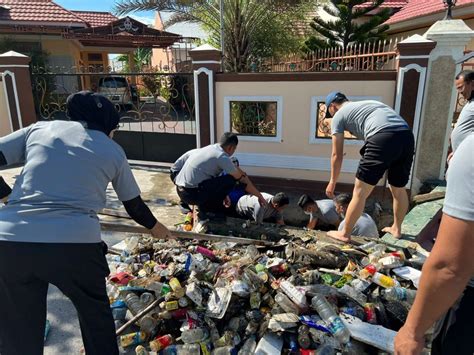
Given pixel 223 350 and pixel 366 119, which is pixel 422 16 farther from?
pixel 223 350

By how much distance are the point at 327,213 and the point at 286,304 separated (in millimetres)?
2331

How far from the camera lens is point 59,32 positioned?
43.1ft

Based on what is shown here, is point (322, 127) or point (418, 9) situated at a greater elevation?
point (418, 9)

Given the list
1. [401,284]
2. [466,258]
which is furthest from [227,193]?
[466,258]

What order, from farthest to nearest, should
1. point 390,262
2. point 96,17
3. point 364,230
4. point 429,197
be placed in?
point 96,17 < point 429,197 < point 364,230 < point 390,262

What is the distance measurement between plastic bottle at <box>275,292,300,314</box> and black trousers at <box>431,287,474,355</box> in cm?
116

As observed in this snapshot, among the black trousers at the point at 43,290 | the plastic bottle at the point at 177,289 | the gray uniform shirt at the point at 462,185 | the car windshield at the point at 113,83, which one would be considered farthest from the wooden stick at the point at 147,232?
the car windshield at the point at 113,83

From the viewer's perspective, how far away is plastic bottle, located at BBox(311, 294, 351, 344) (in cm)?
228

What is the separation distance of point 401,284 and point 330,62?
16.6 feet

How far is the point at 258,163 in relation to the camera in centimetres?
641

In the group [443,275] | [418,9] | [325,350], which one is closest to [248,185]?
[325,350]

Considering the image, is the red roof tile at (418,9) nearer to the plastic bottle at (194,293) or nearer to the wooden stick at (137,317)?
the plastic bottle at (194,293)

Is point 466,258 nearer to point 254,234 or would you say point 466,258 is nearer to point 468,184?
point 468,184

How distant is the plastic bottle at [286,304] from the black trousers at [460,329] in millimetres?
1163
